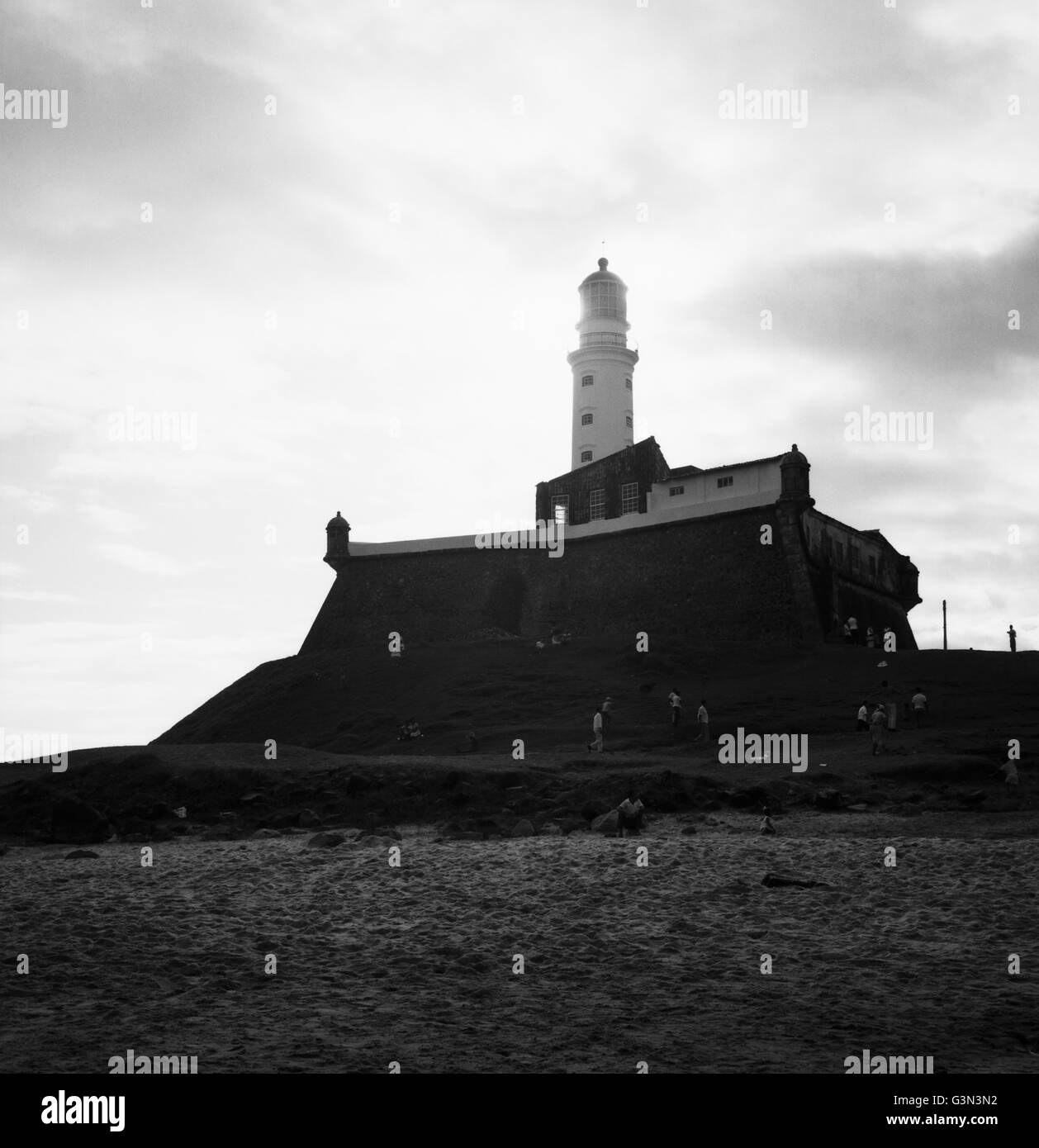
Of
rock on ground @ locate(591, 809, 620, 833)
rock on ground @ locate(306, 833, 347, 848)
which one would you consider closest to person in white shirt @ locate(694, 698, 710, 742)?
rock on ground @ locate(591, 809, 620, 833)

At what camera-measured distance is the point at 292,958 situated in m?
14.2

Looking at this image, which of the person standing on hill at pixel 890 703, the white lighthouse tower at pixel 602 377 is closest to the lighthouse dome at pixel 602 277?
the white lighthouse tower at pixel 602 377

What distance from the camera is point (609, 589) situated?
50.4 metres

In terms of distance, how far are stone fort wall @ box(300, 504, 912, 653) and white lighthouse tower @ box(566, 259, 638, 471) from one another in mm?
8563

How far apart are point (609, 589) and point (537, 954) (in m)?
36.5

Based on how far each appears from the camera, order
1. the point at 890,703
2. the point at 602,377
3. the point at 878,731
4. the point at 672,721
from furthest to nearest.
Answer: the point at 602,377 → the point at 672,721 → the point at 890,703 → the point at 878,731

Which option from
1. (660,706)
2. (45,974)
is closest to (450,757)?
(660,706)

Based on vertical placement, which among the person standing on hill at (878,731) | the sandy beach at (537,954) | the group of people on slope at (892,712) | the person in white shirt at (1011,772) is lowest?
the sandy beach at (537,954)

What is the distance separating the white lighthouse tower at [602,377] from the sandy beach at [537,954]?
40.2 meters

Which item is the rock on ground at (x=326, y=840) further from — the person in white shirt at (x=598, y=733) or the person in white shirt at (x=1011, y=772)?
the person in white shirt at (x=1011, y=772)

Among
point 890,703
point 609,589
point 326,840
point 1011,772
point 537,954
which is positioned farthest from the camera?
point 609,589

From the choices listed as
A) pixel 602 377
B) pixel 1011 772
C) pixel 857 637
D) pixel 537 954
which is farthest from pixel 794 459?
pixel 537 954

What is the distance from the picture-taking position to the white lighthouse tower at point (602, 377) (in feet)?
196

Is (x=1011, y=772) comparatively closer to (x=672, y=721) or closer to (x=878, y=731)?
(x=878, y=731)
